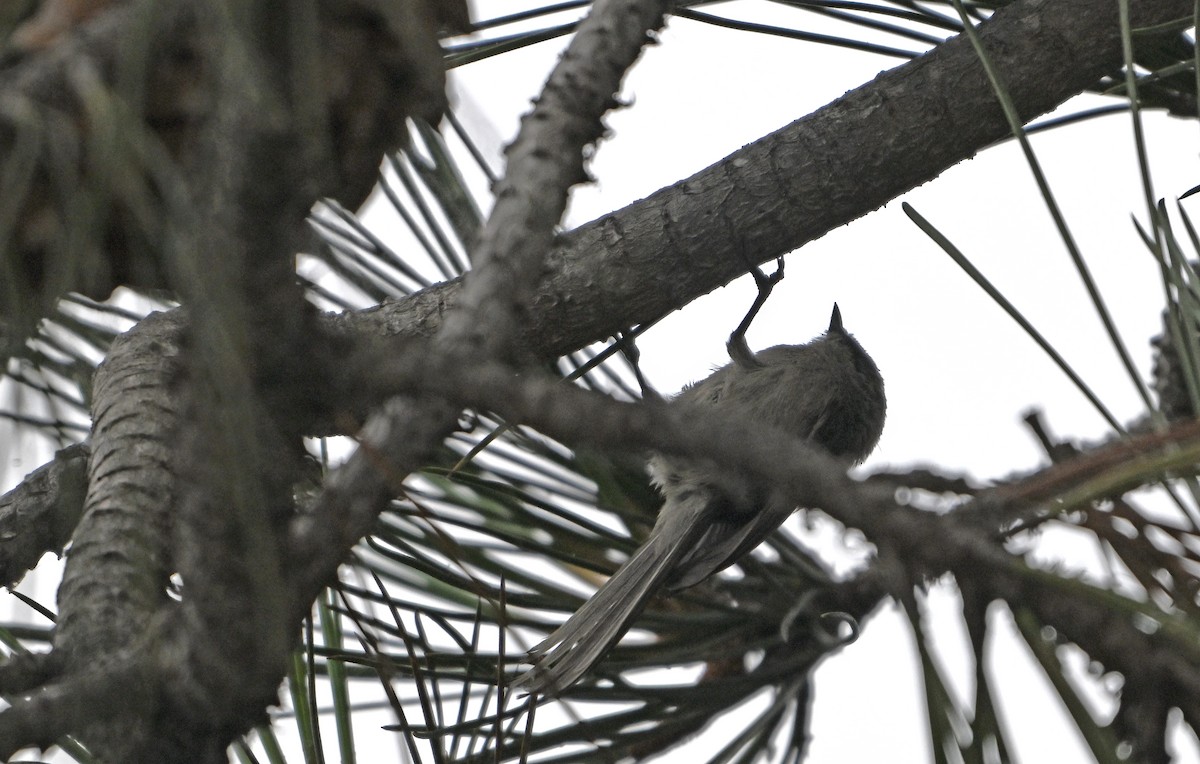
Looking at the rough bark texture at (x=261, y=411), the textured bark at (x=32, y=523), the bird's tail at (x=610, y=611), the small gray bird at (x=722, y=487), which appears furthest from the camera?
the small gray bird at (x=722, y=487)

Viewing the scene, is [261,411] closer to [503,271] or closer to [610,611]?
[503,271]

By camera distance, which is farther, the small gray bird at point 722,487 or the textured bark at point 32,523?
the small gray bird at point 722,487

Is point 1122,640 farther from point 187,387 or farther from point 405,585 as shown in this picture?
point 405,585

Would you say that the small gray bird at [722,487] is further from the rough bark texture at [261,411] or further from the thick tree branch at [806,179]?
the rough bark texture at [261,411]

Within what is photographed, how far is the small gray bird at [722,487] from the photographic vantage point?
1.72m

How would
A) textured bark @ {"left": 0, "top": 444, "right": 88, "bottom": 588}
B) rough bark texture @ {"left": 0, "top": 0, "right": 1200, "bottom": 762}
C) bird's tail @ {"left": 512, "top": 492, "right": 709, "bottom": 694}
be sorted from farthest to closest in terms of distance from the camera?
bird's tail @ {"left": 512, "top": 492, "right": 709, "bottom": 694}
textured bark @ {"left": 0, "top": 444, "right": 88, "bottom": 588}
rough bark texture @ {"left": 0, "top": 0, "right": 1200, "bottom": 762}

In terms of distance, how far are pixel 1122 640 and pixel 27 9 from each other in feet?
2.73

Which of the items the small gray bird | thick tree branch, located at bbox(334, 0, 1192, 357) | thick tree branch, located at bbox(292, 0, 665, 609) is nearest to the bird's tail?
the small gray bird

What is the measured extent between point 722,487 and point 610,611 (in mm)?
506

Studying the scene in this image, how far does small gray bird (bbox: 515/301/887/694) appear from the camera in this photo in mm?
1721

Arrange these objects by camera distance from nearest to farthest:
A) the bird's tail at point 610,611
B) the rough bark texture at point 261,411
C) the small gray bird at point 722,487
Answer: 1. the rough bark texture at point 261,411
2. the bird's tail at point 610,611
3. the small gray bird at point 722,487

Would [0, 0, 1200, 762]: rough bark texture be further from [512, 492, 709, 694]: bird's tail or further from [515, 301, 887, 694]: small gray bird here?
[512, 492, 709, 694]: bird's tail

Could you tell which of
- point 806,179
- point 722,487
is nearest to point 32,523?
point 722,487

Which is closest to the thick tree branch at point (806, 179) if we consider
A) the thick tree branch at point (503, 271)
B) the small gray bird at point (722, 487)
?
the small gray bird at point (722, 487)
